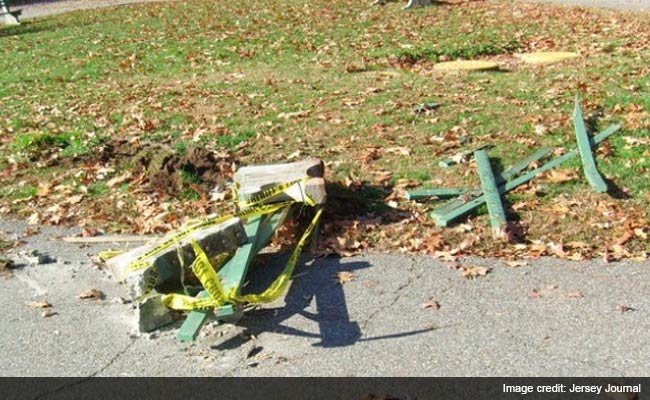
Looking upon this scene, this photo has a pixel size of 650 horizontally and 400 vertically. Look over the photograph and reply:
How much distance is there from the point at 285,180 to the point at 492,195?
1666 mm

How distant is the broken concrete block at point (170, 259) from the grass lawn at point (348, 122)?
929 millimetres

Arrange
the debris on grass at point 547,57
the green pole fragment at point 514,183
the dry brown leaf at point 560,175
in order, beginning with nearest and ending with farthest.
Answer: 1. the green pole fragment at point 514,183
2. the dry brown leaf at point 560,175
3. the debris on grass at point 547,57

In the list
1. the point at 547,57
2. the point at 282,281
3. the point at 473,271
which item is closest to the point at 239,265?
the point at 282,281

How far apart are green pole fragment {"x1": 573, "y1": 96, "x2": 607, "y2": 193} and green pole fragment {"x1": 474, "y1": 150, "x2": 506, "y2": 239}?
2.58ft

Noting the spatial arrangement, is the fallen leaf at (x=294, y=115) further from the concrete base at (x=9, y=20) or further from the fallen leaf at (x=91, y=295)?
the concrete base at (x=9, y=20)

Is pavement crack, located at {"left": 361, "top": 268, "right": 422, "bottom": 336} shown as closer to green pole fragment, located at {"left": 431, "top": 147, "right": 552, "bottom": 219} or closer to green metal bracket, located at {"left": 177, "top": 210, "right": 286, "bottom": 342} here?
green metal bracket, located at {"left": 177, "top": 210, "right": 286, "bottom": 342}

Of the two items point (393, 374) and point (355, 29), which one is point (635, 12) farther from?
point (393, 374)

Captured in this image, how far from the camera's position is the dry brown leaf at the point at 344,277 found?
5.50 m

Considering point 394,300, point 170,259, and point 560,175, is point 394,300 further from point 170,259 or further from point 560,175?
point 560,175

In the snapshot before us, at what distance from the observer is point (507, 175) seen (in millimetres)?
7047

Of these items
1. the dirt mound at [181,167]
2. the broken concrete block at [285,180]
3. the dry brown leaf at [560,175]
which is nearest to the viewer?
the broken concrete block at [285,180]

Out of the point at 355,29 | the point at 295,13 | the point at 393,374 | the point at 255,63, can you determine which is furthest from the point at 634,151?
the point at 295,13

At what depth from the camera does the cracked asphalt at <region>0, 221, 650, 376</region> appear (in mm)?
4422
